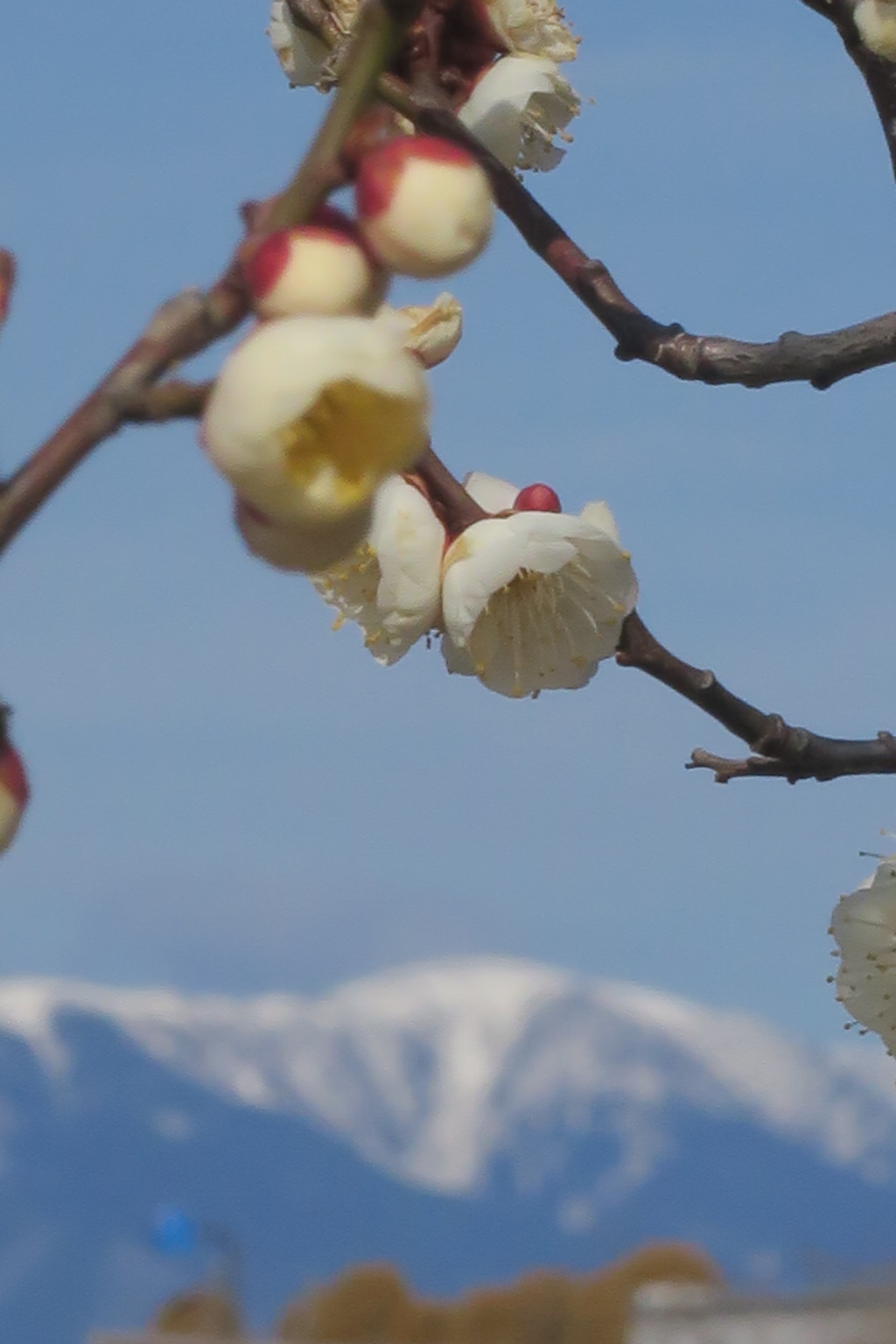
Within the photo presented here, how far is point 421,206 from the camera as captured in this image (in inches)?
30.3

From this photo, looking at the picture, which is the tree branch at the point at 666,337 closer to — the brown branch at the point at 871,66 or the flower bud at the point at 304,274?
the brown branch at the point at 871,66

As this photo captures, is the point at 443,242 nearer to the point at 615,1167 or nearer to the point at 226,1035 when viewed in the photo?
the point at 615,1167

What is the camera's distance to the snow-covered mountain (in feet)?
405

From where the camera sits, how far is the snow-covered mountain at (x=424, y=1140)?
12356cm

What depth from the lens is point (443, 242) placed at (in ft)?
→ 2.56

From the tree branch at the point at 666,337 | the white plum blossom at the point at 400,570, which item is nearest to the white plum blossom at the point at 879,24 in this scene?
the tree branch at the point at 666,337

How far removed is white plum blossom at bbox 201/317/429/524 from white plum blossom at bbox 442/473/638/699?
0.85 m

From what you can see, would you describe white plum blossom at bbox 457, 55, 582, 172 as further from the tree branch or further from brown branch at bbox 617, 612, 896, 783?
brown branch at bbox 617, 612, 896, 783

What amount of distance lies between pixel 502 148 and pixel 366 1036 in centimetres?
15198

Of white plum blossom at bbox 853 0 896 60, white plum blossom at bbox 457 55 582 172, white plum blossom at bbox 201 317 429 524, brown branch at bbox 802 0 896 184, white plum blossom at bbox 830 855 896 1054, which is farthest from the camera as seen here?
white plum blossom at bbox 830 855 896 1054

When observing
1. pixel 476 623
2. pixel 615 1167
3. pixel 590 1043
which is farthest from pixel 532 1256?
pixel 476 623

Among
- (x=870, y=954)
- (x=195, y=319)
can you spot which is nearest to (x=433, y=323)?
(x=870, y=954)

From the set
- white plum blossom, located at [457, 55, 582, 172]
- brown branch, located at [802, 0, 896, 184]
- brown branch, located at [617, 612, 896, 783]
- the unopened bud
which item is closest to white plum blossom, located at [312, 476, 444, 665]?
brown branch, located at [617, 612, 896, 783]

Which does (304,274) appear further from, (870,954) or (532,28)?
(870,954)
